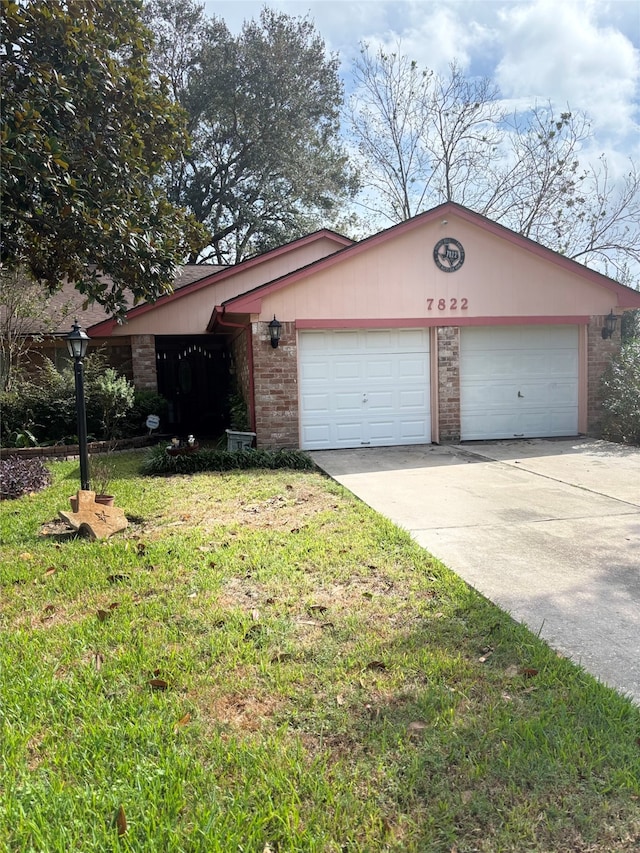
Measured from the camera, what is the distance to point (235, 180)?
77.8ft

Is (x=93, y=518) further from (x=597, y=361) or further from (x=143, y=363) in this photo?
(x=597, y=361)

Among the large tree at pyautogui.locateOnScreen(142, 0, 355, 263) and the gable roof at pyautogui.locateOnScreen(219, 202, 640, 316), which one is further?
the large tree at pyautogui.locateOnScreen(142, 0, 355, 263)

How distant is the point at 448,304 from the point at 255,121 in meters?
16.2

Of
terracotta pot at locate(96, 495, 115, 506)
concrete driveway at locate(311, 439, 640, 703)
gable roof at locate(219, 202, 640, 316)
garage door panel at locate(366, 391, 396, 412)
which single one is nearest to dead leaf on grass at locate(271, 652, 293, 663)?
concrete driveway at locate(311, 439, 640, 703)

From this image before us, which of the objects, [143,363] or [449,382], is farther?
[143,363]

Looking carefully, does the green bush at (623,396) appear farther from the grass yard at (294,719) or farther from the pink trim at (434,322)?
the grass yard at (294,719)

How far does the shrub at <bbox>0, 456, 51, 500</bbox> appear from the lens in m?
7.31

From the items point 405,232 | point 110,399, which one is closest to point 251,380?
point 110,399

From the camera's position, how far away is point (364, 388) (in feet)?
35.8

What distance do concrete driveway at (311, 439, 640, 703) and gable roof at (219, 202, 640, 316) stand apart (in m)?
3.09

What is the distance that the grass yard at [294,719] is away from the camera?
6.34 feet

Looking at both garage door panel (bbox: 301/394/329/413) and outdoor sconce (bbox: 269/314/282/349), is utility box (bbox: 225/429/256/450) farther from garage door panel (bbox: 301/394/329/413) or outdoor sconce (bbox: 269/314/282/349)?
outdoor sconce (bbox: 269/314/282/349)

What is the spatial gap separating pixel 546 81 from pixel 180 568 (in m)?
19.1

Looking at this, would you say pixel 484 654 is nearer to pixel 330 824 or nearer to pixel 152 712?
pixel 330 824
